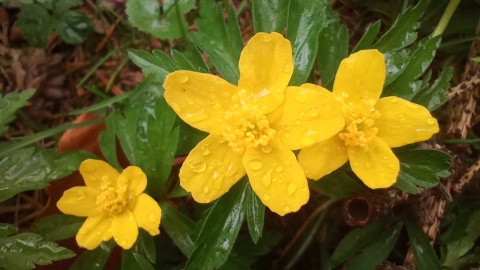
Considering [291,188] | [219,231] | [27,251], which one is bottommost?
[27,251]

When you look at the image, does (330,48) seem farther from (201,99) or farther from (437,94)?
(201,99)

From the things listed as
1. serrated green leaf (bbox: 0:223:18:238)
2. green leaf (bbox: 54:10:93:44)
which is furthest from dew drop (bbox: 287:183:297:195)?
green leaf (bbox: 54:10:93:44)

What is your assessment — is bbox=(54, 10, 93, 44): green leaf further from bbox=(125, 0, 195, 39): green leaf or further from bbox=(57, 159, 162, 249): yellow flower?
bbox=(57, 159, 162, 249): yellow flower

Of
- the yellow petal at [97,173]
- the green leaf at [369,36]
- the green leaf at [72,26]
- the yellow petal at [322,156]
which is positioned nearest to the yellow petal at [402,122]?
the yellow petal at [322,156]

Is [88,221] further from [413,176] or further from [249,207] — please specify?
[413,176]

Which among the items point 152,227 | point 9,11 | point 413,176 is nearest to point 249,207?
point 152,227

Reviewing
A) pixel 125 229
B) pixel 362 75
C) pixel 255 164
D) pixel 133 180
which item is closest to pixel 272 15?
pixel 362 75
